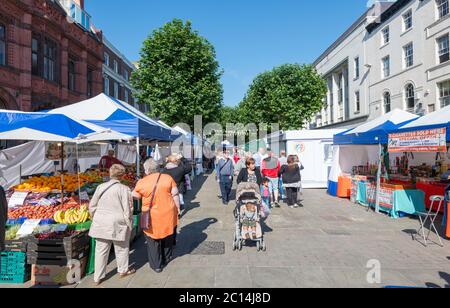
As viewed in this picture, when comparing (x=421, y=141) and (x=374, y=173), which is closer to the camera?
(x=421, y=141)

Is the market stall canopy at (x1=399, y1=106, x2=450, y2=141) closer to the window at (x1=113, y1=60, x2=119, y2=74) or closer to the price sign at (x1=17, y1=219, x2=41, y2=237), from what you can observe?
the price sign at (x1=17, y1=219, x2=41, y2=237)

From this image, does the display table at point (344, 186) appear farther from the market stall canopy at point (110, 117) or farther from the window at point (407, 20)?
the window at point (407, 20)

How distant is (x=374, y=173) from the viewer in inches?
439

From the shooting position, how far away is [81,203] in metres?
5.71

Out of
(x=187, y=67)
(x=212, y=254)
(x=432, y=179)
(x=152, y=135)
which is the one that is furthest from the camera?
(x=187, y=67)

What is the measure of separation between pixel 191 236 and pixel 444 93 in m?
19.0

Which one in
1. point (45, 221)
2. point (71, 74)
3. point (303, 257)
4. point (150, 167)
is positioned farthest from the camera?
point (71, 74)

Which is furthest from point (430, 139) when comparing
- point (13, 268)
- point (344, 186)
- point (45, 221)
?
point (13, 268)

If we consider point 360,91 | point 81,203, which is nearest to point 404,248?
point 81,203

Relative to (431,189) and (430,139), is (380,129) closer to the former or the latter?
(430,139)

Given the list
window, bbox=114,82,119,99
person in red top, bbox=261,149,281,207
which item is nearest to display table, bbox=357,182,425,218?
person in red top, bbox=261,149,281,207

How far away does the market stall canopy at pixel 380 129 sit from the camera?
8938 millimetres
